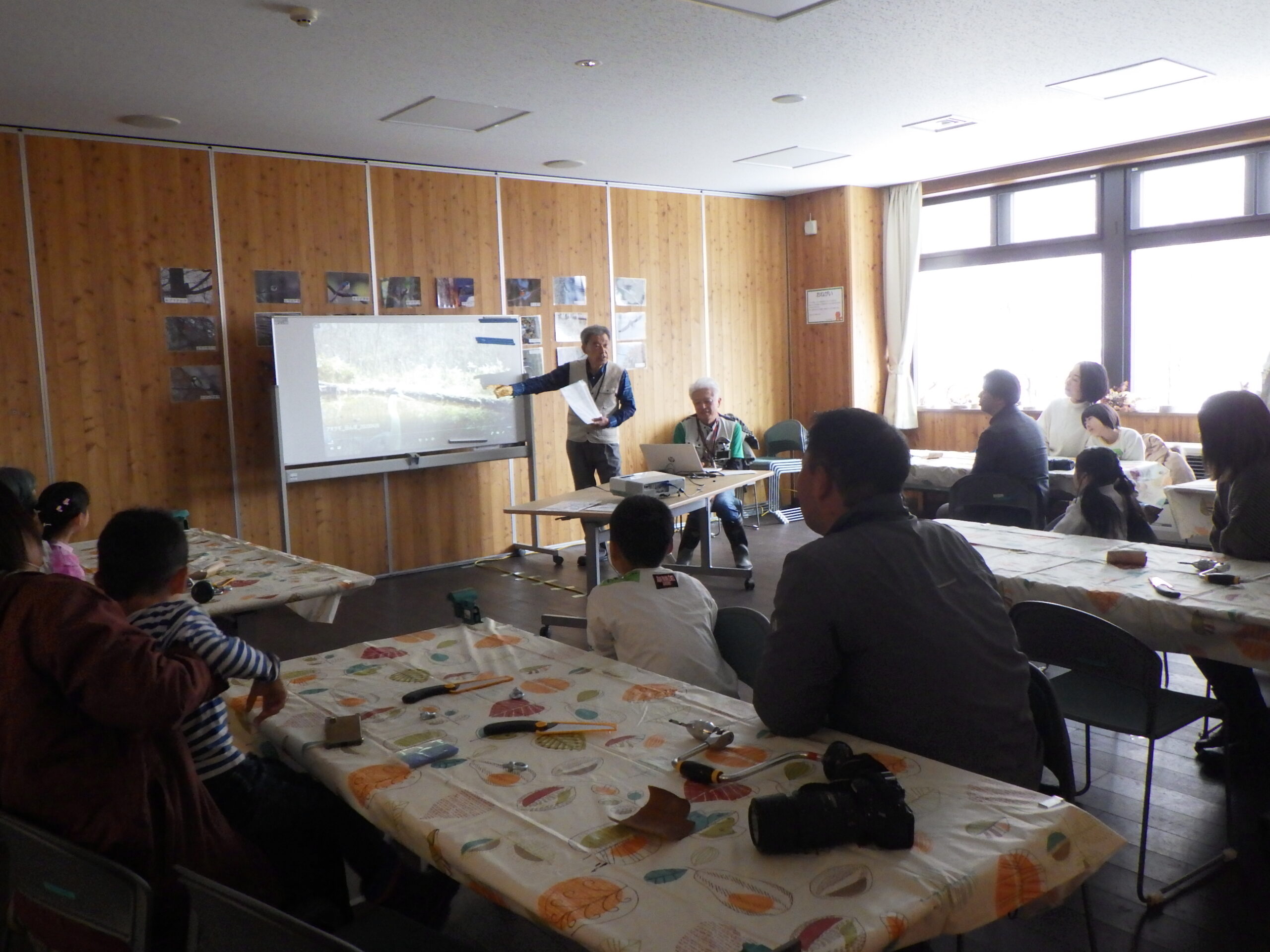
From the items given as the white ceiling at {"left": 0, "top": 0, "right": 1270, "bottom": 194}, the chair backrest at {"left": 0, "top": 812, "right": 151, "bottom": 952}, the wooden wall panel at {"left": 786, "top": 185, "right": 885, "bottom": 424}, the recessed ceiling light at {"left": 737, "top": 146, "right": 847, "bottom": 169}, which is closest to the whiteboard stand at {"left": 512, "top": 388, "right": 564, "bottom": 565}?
the white ceiling at {"left": 0, "top": 0, "right": 1270, "bottom": 194}

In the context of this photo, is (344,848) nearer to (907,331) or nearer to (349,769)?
(349,769)

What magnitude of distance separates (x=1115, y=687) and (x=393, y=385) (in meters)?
4.97

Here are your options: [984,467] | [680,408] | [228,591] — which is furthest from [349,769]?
[680,408]

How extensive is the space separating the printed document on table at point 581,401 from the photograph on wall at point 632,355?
151 centimetres

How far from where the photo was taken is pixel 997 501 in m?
4.90

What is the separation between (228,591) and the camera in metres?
3.15

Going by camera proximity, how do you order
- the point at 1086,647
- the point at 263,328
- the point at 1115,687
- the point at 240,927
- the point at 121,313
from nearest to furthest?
the point at 240,927 → the point at 1086,647 → the point at 1115,687 → the point at 121,313 → the point at 263,328

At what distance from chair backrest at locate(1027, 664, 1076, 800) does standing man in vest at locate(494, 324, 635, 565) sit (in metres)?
4.70

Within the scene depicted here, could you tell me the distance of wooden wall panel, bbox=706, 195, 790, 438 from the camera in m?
8.81

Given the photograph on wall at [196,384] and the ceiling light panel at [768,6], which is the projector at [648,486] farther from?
the photograph on wall at [196,384]

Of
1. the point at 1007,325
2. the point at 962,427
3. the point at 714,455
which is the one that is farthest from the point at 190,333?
the point at 1007,325

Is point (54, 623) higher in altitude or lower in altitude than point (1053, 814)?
higher

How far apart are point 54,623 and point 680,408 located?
284 inches

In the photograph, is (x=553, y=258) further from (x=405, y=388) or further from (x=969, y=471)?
(x=969, y=471)
